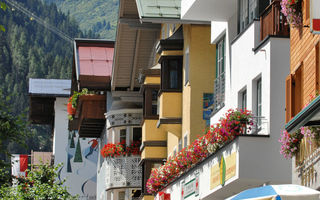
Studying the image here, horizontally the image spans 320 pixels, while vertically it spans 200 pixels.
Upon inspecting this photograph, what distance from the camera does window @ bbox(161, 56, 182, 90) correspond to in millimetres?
31219

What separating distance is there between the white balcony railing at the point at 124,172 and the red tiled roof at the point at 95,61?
6.69 metres

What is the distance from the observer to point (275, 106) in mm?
19141

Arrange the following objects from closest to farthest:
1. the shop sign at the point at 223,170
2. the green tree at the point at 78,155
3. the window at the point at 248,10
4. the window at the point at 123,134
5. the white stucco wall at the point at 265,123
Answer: the white stucco wall at the point at 265,123, the shop sign at the point at 223,170, the window at the point at 248,10, the window at the point at 123,134, the green tree at the point at 78,155

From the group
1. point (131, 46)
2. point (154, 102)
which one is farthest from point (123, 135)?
point (154, 102)

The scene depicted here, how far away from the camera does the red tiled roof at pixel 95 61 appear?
154ft

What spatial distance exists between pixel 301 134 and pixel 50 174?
2587cm

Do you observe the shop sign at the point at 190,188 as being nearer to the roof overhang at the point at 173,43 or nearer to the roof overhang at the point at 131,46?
the roof overhang at the point at 173,43

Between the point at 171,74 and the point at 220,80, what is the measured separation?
6456 millimetres

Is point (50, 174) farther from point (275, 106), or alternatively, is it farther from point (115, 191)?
point (275, 106)

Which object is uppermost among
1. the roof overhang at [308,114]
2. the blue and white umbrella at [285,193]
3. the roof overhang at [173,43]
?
the roof overhang at [173,43]

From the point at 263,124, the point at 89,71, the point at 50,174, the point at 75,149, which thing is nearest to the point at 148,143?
the point at 50,174

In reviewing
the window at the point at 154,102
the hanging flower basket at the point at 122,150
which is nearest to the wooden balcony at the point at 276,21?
the window at the point at 154,102

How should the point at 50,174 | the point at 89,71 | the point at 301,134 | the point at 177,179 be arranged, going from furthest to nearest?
the point at 89,71, the point at 50,174, the point at 177,179, the point at 301,134

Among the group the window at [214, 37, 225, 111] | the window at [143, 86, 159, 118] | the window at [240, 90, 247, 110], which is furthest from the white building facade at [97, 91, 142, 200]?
the window at [240, 90, 247, 110]
